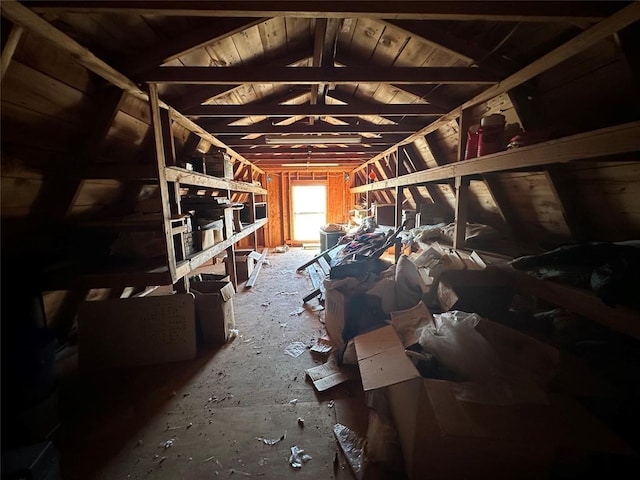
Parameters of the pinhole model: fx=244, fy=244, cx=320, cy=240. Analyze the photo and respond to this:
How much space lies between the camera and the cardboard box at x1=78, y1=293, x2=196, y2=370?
69.1 inches

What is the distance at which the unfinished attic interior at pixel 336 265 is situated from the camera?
0.89 meters

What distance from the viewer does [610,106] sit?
1093mm

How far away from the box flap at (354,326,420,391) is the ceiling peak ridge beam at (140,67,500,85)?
57.2 inches

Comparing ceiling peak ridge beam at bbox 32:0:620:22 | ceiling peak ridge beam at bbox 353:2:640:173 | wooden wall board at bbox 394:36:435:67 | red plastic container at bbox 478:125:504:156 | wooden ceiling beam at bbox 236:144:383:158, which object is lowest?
red plastic container at bbox 478:125:504:156

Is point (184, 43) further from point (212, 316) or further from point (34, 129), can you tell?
point (212, 316)

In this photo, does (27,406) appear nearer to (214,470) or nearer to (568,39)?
(214,470)

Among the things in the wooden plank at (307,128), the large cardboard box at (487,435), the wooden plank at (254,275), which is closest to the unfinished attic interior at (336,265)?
the large cardboard box at (487,435)

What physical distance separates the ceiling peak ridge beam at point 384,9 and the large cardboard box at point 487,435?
138cm

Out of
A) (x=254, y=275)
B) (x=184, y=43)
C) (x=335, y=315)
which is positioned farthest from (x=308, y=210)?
(x=184, y=43)

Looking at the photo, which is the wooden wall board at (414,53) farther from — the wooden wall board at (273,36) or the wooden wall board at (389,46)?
the wooden wall board at (273,36)

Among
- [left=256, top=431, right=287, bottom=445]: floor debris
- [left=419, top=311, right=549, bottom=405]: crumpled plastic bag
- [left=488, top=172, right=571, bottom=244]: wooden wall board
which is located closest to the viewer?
[left=419, top=311, right=549, bottom=405]: crumpled plastic bag

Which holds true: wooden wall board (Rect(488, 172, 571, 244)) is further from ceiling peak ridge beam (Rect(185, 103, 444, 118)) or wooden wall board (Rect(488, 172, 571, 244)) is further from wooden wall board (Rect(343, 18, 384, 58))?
wooden wall board (Rect(343, 18, 384, 58))

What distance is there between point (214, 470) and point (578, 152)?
6.48 ft

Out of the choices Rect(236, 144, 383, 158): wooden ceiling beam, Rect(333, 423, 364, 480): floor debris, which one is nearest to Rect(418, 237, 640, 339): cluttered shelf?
Rect(333, 423, 364, 480): floor debris
